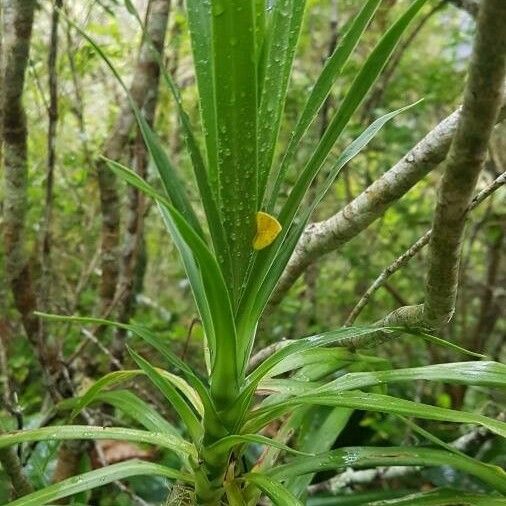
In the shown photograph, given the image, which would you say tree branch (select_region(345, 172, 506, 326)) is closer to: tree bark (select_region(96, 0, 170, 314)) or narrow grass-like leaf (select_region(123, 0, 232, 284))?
narrow grass-like leaf (select_region(123, 0, 232, 284))

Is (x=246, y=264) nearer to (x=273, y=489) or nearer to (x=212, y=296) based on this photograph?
(x=212, y=296)

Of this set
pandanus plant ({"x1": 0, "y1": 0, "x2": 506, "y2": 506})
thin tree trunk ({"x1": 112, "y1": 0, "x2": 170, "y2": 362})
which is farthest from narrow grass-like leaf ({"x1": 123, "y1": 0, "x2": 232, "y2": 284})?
thin tree trunk ({"x1": 112, "y1": 0, "x2": 170, "y2": 362})

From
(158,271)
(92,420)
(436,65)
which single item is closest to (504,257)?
(436,65)

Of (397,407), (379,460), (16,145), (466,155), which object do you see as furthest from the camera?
(16,145)

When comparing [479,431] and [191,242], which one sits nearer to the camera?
[191,242]

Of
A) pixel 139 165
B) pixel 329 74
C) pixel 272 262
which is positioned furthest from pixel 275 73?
pixel 139 165

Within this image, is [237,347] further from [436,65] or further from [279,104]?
[436,65]
